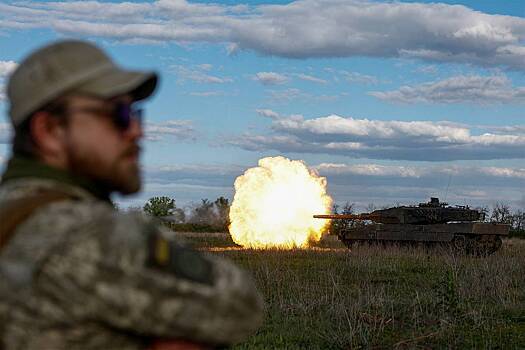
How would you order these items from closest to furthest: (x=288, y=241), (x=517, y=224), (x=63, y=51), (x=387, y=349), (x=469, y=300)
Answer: (x=63, y=51) < (x=387, y=349) < (x=469, y=300) < (x=288, y=241) < (x=517, y=224)

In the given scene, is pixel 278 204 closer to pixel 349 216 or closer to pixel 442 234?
pixel 349 216

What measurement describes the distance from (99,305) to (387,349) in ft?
24.7

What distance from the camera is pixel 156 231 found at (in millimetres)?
1623

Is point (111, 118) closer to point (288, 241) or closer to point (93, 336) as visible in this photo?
point (93, 336)

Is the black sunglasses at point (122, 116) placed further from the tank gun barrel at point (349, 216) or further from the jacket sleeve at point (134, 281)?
the tank gun barrel at point (349, 216)

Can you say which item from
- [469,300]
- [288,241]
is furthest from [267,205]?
[469,300]

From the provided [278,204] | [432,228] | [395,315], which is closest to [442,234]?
[432,228]

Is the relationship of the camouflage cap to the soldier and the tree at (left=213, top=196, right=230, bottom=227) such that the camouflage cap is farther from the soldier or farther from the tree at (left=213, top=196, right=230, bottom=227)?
the tree at (left=213, top=196, right=230, bottom=227)

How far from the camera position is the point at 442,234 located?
2788 centimetres

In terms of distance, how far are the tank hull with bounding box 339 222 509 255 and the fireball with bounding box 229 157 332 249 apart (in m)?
2.45

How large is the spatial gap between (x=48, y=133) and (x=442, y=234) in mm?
26907

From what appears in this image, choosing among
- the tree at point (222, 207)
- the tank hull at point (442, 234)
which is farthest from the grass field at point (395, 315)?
the tree at point (222, 207)

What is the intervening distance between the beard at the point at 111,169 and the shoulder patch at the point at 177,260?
0.22m

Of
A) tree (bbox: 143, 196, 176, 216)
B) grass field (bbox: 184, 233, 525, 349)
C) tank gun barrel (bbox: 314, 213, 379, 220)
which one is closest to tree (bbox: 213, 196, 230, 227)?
tree (bbox: 143, 196, 176, 216)
